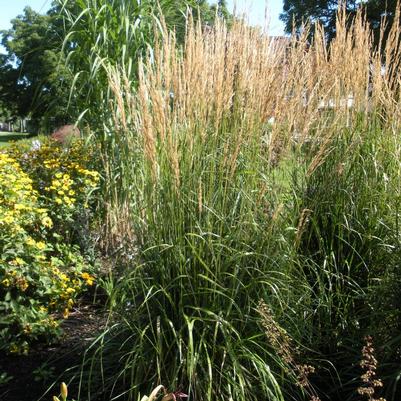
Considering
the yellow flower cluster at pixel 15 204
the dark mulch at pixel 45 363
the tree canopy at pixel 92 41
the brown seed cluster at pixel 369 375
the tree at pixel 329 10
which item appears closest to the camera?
the brown seed cluster at pixel 369 375

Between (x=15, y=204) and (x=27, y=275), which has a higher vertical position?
(x=15, y=204)

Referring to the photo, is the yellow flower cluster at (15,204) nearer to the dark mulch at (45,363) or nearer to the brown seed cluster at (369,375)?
the dark mulch at (45,363)

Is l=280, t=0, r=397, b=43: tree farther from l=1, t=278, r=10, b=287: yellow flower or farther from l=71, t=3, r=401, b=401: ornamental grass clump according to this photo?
l=1, t=278, r=10, b=287: yellow flower

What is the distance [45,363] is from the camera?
2779 millimetres

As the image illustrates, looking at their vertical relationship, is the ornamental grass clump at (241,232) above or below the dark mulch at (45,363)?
above

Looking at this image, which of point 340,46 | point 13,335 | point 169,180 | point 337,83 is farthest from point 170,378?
point 340,46

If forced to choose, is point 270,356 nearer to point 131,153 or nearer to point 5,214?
point 131,153

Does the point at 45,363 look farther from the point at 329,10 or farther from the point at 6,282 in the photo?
the point at 329,10

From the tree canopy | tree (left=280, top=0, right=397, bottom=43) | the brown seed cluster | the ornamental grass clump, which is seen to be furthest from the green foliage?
tree (left=280, top=0, right=397, bottom=43)

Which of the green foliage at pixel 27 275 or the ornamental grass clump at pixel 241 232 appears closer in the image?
the ornamental grass clump at pixel 241 232

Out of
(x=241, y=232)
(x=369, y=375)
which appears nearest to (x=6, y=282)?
(x=241, y=232)

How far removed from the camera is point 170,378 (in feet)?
7.70

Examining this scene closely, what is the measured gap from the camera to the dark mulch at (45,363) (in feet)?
8.85

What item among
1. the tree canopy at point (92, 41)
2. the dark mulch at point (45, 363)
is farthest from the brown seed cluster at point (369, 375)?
the tree canopy at point (92, 41)
